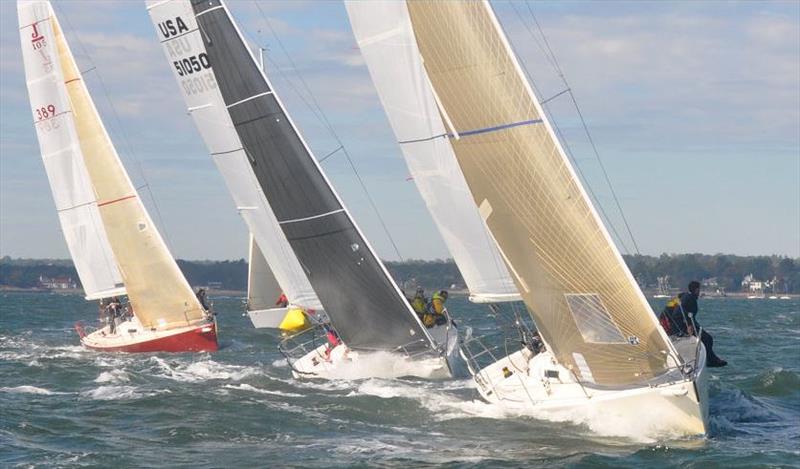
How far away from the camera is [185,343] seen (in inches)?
1127

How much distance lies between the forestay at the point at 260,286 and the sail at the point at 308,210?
14821 millimetres

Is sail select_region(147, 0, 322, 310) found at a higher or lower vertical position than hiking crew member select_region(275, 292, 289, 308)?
higher

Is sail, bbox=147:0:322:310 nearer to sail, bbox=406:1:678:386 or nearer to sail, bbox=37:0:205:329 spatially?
sail, bbox=37:0:205:329

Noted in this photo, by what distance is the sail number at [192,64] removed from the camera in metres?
25.5

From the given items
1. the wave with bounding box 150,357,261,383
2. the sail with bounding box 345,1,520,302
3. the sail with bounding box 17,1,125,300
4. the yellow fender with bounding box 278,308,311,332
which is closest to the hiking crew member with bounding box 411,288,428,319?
the sail with bounding box 345,1,520,302

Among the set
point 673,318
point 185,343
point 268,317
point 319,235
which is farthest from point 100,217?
point 673,318

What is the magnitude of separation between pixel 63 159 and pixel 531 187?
60.8 ft

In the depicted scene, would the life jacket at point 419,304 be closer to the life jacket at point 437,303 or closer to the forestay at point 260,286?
the life jacket at point 437,303

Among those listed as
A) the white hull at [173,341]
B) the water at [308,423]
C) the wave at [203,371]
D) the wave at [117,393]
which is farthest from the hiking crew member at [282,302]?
the wave at [117,393]

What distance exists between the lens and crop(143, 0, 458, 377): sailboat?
22406 mm

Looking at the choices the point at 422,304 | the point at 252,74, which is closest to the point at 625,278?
the point at 422,304

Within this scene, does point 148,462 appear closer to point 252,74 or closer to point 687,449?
point 687,449

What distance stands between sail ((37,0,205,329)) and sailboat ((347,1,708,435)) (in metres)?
14.5

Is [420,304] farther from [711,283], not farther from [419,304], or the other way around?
[711,283]
